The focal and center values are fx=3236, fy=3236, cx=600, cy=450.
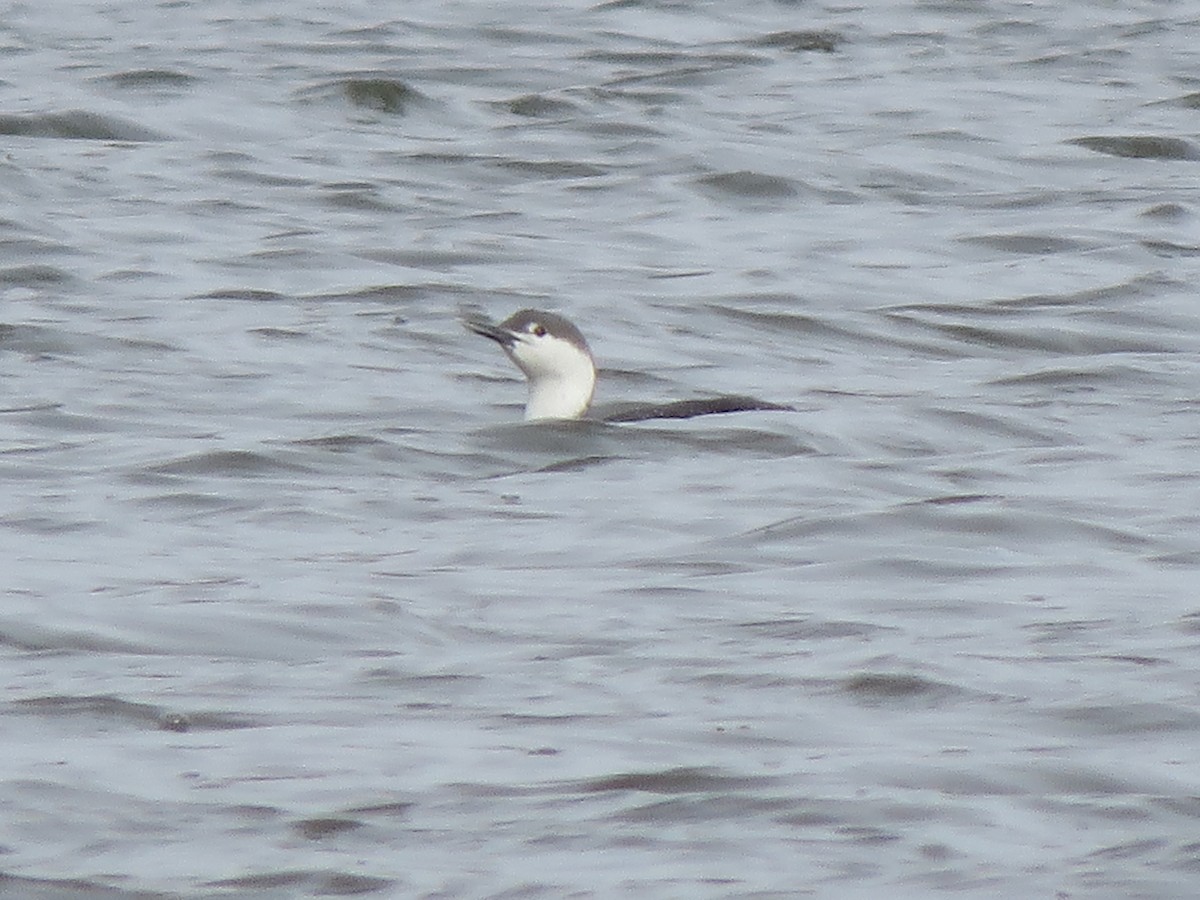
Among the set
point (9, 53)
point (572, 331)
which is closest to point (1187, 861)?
point (572, 331)

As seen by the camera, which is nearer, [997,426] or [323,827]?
[323,827]

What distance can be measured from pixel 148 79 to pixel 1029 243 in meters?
5.39

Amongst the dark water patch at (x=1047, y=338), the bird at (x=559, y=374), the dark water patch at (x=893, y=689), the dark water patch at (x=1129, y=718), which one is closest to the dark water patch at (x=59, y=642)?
the dark water patch at (x=893, y=689)

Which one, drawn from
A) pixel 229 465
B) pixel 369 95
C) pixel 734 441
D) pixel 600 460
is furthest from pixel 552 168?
pixel 229 465

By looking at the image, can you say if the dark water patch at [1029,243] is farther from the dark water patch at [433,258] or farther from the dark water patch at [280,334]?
the dark water patch at [280,334]

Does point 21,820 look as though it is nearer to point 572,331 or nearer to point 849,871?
point 849,871

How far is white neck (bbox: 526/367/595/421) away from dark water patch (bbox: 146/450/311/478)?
1.26 metres

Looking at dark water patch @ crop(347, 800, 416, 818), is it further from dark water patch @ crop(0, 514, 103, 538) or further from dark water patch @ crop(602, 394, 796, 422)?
dark water patch @ crop(602, 394, 796, 422)

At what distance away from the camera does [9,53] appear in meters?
18.2

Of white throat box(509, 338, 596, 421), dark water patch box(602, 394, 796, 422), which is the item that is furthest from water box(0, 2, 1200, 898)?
white throat box(509, 338, 596, 421)

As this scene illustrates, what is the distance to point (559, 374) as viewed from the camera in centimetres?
1057

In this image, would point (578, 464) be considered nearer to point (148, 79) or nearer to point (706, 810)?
point (706, 810)

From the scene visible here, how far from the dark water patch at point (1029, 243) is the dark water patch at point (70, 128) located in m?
4.25

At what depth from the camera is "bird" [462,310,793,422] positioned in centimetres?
1038
